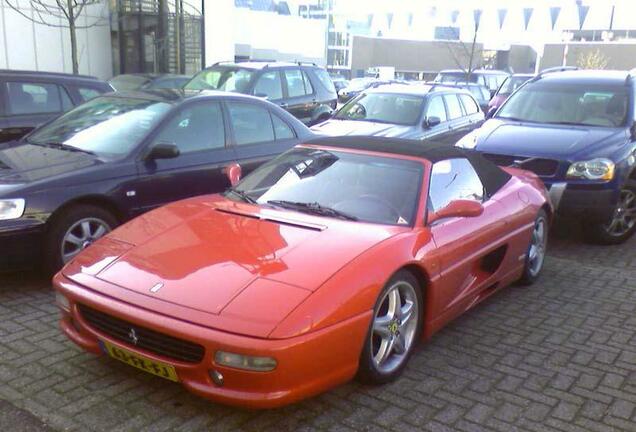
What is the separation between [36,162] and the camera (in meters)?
4.79

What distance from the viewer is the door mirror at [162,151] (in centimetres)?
500

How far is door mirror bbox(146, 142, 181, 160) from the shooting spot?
16.4 ft

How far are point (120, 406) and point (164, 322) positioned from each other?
60 centimetres

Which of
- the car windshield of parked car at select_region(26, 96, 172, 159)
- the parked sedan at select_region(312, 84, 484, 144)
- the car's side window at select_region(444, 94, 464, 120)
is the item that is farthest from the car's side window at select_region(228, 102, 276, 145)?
the car's side window at select_region(444, 94, 464, 120)

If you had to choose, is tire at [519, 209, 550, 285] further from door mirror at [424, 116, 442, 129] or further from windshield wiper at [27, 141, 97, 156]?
door mirror at [424, 116, 442, 129]

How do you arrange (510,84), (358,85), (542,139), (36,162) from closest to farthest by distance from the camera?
(36,162) → (542,139) → (510,84) → (358,85)

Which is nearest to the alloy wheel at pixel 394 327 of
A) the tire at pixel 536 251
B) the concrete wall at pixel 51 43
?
the tire at pixel 536 251

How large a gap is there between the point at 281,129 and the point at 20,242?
9.68 ft

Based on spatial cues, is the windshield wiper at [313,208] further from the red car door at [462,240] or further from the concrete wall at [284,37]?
the concrete wall at [284,37]

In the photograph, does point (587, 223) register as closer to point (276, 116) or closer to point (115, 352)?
point (276, 116)

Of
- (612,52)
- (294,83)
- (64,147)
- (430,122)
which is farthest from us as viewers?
(612,52)

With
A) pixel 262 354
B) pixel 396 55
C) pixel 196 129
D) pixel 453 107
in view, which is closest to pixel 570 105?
pixel 453 107

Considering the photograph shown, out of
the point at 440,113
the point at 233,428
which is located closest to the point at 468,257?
the point at 233,428

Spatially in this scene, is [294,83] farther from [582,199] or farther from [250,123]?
[582,199]
